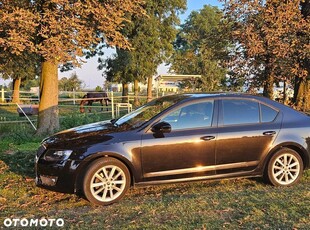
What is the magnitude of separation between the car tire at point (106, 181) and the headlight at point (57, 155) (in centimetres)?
38

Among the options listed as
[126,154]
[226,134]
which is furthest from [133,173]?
[226,134]

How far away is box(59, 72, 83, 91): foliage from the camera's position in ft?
182

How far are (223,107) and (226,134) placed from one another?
45 centimetres

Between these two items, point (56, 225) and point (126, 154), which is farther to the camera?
point (126, 154)

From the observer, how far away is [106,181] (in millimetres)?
5176

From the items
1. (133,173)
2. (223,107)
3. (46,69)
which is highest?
(46,69)

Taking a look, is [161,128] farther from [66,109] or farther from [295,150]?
[66,109]

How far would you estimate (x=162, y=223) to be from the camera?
4.33m

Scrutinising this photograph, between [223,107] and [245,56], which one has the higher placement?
[245,56]

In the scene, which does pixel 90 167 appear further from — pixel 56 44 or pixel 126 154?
pixel 56 44

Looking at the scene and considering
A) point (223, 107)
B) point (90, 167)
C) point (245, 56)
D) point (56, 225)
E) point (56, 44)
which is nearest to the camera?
point (56, 225)

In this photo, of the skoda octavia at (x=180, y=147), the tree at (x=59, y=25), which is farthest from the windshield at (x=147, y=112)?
the tree at (x=59, y=25)

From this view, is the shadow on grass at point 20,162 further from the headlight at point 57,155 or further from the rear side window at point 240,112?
the rear side window at point 240,112

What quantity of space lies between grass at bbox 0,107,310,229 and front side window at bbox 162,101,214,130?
3.47 ft
